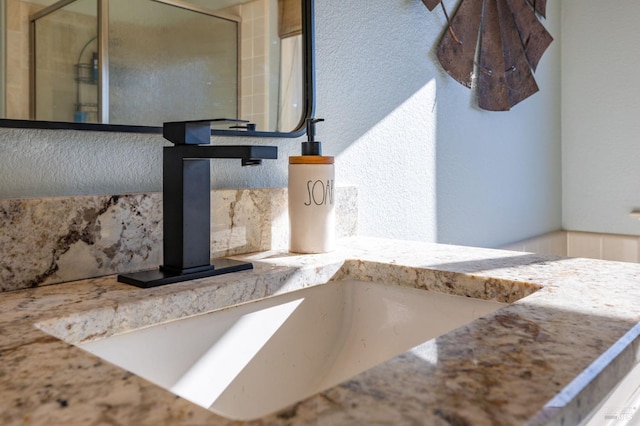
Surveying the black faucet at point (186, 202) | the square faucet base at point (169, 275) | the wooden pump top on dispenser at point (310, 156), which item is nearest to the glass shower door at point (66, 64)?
the black faucet at point (186, 202)

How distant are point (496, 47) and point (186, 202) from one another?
1.28 m

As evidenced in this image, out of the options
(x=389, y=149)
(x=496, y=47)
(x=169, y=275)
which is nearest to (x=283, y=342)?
(x=169, y=275)

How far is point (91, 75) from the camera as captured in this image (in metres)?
0.79

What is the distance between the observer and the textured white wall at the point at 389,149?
80 centimetres

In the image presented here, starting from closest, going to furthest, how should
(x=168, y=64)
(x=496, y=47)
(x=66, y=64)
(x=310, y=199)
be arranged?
1. (x=66, y=64)
2. (x=168, y=64)
3. (x=310, y=199)
4. (x=496, y=47)

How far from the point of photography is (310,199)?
98 centimetres

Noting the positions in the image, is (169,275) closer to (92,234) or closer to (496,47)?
(92,234)

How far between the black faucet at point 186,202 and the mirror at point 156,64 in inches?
3.0

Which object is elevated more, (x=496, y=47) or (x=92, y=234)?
(x=496, y=47)

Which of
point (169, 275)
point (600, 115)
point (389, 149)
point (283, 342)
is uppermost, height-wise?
point (600, 115)

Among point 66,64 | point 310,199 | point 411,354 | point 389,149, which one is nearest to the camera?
point 411,354

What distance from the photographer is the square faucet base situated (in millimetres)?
738

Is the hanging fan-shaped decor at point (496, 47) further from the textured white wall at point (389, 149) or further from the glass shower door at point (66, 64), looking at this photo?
the glass shower door at point (66, 64)

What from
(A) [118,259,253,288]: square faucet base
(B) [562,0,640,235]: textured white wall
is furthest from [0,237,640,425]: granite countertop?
(B) [562,0,640,235]: textured white wall
